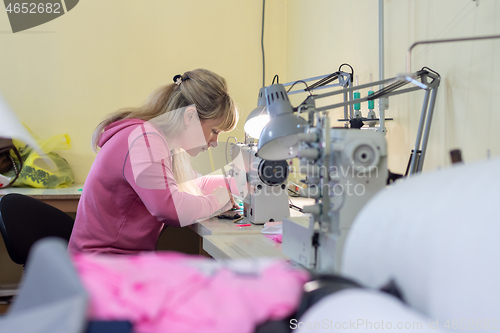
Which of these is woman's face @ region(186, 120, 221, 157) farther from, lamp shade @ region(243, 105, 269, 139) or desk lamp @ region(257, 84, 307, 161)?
desk lamp @ region(257, 84, 307, 161)

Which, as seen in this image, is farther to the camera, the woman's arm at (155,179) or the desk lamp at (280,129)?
the woman's arm at (155,179)

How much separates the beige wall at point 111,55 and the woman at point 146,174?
48.3 inches

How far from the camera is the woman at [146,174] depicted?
1448 mm

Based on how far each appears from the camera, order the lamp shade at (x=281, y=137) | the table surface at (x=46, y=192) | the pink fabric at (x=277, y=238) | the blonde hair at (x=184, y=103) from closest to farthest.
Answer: the lamp shade at (x=281, y=137), the pink fabric at (x=277, y=238), the blonde hair at (x=184, y=103), the table surface at (x=46, y=192)

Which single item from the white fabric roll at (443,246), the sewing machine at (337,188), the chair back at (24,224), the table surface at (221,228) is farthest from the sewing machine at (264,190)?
the white fabric roll at (443,246)

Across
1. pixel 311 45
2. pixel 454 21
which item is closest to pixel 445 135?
pixel 454 21

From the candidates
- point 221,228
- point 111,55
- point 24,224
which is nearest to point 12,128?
point 111,55

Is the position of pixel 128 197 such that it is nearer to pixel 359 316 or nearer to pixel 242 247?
pixel 242 247

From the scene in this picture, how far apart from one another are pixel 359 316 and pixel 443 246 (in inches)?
6.9

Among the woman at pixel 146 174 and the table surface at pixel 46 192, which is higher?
the woman at pixel 146 174

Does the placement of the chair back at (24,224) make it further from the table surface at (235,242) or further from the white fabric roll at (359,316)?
the white fabric roll at (359,316)

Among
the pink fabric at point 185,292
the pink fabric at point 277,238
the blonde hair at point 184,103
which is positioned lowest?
the pink fabric at point 277,238

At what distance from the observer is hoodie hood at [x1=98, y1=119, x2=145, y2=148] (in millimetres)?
1547

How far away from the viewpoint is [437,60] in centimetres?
149
